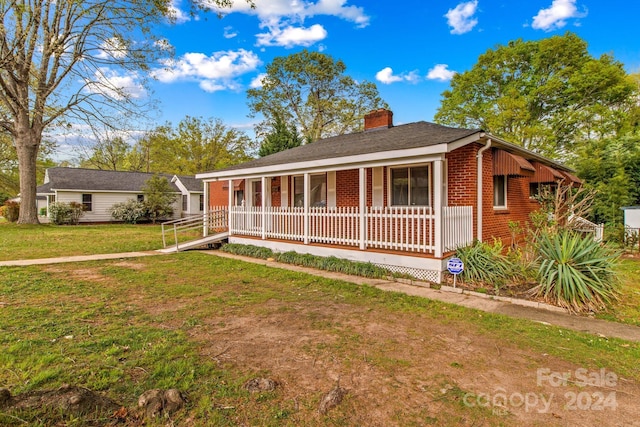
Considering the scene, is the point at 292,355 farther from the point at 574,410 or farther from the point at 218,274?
the point at 218,274

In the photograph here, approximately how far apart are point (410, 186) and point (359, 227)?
6.39 feet

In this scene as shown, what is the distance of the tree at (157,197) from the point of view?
2486cm

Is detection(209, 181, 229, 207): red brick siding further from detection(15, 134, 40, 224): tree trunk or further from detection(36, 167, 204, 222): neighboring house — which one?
detection(15, 134, 40, 224): tree trunk

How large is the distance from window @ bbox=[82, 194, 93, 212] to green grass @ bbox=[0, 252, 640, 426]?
20.3m

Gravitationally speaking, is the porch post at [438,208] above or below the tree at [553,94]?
below

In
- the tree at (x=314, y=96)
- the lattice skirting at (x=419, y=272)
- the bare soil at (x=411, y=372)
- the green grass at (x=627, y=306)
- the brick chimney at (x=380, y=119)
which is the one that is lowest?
the green grass at (x=627, y=306)

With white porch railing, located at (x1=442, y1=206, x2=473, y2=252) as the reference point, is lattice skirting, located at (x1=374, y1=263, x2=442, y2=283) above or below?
below

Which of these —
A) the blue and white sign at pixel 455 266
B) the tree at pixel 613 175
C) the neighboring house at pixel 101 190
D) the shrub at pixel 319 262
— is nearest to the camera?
the blue and white sign at pixel 455 266

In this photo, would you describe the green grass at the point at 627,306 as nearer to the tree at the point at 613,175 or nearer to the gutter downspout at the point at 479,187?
the gutter downspout at the point at 479,187

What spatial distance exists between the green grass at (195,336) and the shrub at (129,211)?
1904 cm

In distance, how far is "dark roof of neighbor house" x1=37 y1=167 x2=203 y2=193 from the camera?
24.3 meters

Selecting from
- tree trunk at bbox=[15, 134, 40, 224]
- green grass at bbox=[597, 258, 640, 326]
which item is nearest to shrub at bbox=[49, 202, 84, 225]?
tree trunk at bbox=[15, 134, 40, 224]

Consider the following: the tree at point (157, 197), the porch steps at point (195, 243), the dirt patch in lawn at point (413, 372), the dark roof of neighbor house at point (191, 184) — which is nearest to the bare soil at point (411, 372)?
the dirt patch in lawn at point (413, 372)

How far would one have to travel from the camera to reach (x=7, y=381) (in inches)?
111
